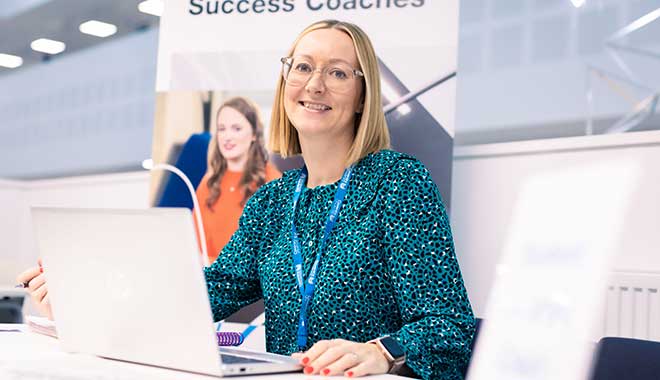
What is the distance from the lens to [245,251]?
6.03 ft

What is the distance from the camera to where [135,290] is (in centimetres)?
106

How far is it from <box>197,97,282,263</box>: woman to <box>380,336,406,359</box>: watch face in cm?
173

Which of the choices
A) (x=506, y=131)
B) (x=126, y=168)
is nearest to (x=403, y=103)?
(x=506, y=131)

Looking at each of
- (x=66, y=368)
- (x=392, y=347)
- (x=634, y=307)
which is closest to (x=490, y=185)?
(x=634, y=307)

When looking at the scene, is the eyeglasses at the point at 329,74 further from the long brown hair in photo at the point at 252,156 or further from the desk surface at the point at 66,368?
the long brown hair in photo at the point at 252,156

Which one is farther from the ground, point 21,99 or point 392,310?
point 21,99

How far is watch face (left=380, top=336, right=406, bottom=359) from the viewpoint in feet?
4.22

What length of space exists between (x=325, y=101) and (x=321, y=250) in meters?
0.40

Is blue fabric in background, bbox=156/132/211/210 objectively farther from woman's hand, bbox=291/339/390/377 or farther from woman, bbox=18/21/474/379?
woman's hand, bbox=291/339/390/377

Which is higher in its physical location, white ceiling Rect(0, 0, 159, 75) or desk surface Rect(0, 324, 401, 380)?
white ceiling Rect(0, 0, 159, 75)

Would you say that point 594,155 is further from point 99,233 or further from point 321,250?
point 99,233

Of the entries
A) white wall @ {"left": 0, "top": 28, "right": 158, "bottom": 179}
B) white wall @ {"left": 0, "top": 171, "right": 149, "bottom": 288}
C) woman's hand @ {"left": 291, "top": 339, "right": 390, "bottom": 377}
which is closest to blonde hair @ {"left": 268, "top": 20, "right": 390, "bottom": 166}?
woman's hand @ {"left": 291, "top": 339, "right": 390, "bottom": 377}

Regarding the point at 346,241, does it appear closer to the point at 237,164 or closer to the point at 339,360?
the point at 339,360

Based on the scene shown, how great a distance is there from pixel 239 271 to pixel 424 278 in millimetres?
511
